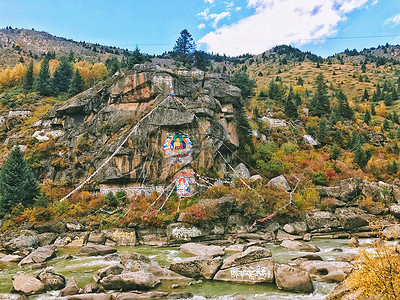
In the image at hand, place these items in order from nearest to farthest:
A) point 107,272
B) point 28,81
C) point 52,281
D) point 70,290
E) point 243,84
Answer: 1. point 70,290
2. point 52,281
3. point 107,272
4. point 243,84
5. point 28,81

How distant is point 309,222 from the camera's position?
81.4 ft

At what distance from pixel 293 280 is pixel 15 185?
26.5 meters

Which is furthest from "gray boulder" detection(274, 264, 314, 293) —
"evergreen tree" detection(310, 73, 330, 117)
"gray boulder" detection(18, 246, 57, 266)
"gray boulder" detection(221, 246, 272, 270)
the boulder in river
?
"evergreen tree" detection(310, 73, 330, 117)

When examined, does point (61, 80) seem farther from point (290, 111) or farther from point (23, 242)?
point (290, 111)

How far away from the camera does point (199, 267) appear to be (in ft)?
44.2

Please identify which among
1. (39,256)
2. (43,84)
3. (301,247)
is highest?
(43,84)

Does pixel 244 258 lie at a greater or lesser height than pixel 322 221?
greater

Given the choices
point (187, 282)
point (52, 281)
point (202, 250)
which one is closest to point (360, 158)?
point (202, 250)

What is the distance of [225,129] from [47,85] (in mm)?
37926

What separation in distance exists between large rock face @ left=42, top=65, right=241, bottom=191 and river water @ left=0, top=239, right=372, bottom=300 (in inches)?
468

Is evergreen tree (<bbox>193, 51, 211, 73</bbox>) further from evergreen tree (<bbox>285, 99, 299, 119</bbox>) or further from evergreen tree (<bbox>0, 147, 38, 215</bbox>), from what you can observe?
evergreen tree (<bbox>0, 147, 38, 215</bbox>)

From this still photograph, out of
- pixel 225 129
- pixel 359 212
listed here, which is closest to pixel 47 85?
pixel 225 129

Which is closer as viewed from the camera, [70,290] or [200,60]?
[70,290]

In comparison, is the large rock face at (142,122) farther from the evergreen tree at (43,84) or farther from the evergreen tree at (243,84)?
the evergreen tree at (43,84)
